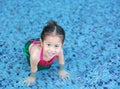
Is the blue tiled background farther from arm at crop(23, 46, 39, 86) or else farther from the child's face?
the child's face

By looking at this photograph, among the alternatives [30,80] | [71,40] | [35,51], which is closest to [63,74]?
[30,80]

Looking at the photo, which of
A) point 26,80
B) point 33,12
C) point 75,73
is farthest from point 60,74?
point 33,12

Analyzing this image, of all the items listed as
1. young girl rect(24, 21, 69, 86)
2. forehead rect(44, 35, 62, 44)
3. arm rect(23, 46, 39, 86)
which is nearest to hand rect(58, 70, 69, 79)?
young girl rect(24, 21, 69, 86)

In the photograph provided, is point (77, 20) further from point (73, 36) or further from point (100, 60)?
point (100, 60)

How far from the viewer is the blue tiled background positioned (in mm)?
2594

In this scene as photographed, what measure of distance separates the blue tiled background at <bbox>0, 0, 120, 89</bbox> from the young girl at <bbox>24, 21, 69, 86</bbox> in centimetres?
8

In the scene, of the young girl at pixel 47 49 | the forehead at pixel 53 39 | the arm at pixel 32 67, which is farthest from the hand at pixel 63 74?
the forehead at pixel 53 39

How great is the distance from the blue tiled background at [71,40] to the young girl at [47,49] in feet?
0.28

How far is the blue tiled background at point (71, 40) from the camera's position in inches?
102

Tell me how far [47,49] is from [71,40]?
855 millimetres

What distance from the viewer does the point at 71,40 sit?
3.03m

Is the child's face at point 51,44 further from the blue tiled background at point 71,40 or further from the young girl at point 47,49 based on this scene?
the blue tiled background at point 71,40

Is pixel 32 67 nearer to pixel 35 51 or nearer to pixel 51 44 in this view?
pixel 35 51

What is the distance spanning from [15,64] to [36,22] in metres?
0.76
